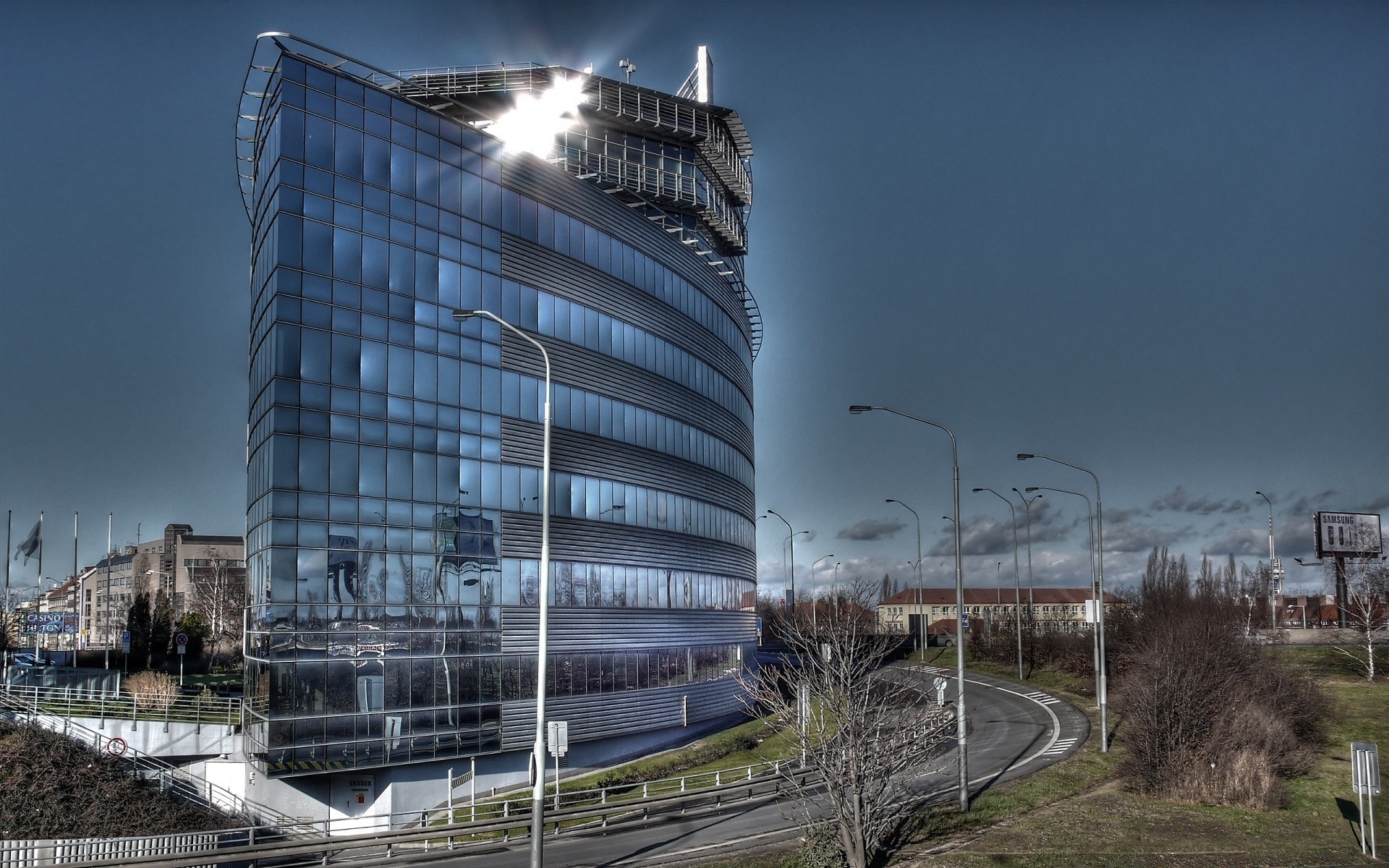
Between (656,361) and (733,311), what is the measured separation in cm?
1296

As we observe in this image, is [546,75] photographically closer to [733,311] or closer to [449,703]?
[733,311]

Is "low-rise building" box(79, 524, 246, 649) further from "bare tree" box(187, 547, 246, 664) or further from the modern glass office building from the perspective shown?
the modern glass office building

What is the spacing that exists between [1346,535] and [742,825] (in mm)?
74346

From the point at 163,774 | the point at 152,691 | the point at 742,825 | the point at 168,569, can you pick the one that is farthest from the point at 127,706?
the point at 168,569

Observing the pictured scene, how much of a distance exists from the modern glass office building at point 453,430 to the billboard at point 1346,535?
57.5 m

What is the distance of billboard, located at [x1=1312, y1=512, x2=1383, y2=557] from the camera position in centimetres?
8119

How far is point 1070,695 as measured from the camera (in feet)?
191

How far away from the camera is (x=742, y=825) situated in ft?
92.3

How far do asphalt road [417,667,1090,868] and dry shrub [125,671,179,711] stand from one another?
62.5ft

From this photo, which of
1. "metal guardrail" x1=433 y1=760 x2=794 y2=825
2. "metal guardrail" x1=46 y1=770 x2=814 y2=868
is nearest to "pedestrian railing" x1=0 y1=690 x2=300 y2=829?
"metal guardrail" x1=46 y1=770 x2=814 y2=868

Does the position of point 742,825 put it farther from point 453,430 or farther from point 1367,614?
point 1367,614

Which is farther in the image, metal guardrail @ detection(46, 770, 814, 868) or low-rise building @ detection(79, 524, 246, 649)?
low-rise building @ detection(79, 524, 246, 649)

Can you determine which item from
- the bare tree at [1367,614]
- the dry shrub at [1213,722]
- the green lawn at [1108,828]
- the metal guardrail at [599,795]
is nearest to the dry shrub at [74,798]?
the metal guardrail at [599,795]

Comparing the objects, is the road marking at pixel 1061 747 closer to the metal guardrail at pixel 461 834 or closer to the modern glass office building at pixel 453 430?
the metal guardrail at pixel 461 834
